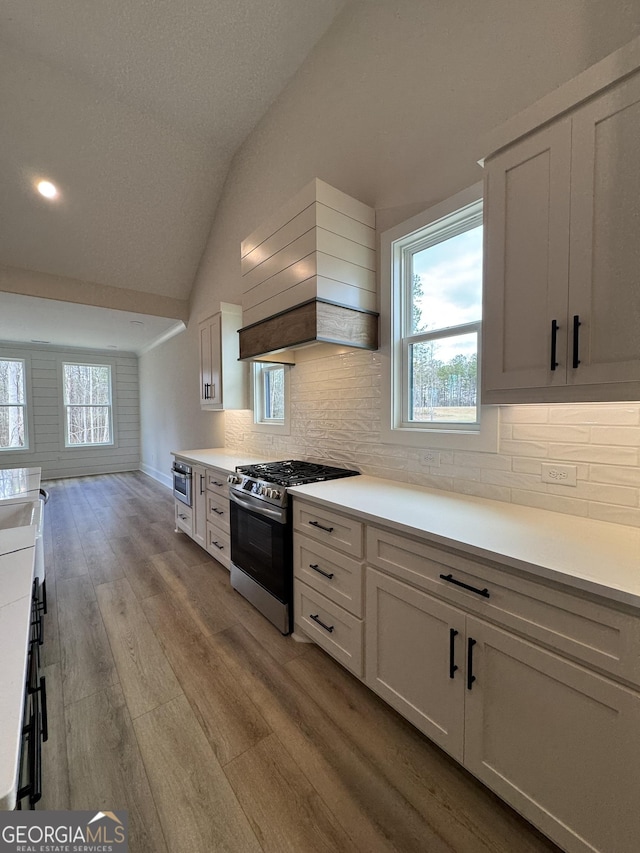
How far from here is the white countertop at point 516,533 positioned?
979 millimetres

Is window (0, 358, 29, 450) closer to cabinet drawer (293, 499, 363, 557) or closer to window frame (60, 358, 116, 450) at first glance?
window frame (60, 358, 116, 450)

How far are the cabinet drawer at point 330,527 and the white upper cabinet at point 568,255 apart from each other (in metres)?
0.87

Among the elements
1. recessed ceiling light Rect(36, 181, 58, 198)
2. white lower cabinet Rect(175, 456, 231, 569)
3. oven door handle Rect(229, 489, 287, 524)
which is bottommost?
white lower cabinet Rect(175, 456, 231, 569)

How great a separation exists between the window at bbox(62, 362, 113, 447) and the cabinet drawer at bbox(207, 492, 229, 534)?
5.93 m

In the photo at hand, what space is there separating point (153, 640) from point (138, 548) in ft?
5.45

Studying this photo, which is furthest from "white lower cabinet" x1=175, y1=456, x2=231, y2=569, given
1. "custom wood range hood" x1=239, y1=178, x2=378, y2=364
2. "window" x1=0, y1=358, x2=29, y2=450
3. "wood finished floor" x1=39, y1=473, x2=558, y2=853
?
"window" x1=0, y1=358, x2=29, y2=450

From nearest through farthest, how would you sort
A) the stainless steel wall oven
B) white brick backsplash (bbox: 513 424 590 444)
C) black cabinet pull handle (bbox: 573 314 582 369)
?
black cabinet pull handle (bbox: 573 314 582 369)
white brick backsplash (bbox: 513 424 590 444)
the stainless steel wall oven

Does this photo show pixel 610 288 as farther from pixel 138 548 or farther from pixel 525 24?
pixel 138 548

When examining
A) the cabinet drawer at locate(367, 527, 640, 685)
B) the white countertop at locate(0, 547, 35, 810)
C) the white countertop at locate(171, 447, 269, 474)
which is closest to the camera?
the white countertop at locate(0, 547, 35, 810)

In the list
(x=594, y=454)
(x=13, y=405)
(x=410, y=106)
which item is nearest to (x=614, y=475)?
(x=594, y=454)

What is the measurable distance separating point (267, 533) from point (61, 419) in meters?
7.08

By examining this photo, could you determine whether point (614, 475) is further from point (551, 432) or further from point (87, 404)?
point (87, 404)

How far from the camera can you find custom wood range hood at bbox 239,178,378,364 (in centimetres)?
207

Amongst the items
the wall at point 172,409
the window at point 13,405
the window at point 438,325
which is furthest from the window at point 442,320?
the window at point 13,405
